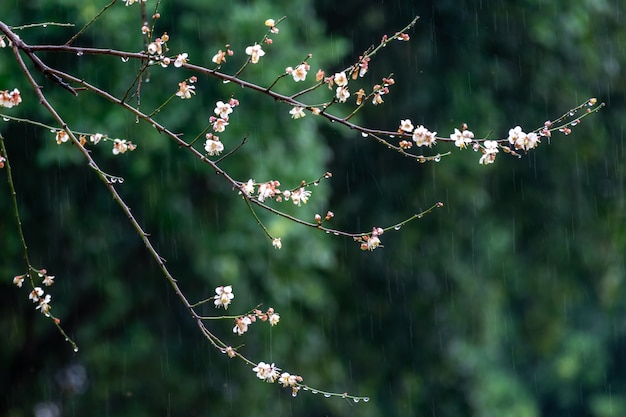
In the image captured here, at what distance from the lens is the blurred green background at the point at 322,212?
5289 mm

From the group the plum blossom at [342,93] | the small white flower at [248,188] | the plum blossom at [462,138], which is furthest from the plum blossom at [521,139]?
the small white flower at [248,188]

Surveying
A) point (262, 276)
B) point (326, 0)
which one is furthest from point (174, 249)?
point (326, 0)

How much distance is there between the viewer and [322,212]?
652cm

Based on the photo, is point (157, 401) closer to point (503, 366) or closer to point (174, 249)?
point (174, 249)

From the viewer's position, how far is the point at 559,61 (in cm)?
693

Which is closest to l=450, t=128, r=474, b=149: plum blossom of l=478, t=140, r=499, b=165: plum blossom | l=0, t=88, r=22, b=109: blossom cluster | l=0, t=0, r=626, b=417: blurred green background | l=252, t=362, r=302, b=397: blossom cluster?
l=478, t=140, r=499, b=165: plum blossom

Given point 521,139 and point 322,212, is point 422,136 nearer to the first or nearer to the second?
point 521,139

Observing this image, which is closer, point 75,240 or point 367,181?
point 75,240

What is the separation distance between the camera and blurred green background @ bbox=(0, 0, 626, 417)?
17.4ft

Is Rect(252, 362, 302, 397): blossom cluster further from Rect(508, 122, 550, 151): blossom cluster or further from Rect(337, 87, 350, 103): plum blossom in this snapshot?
Rect(508, 122, 550, 151): blossom cluster

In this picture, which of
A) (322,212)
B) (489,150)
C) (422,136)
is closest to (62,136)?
(422,136)

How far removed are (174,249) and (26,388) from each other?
1.74m

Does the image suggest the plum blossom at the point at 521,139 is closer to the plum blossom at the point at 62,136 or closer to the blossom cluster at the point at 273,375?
the blossom cluster at the point at 273,375

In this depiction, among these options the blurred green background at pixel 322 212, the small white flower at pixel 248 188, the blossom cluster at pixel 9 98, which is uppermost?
the blurred green background at pixel 322 212
